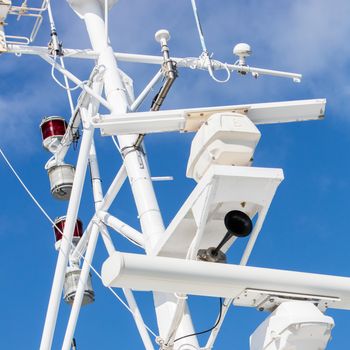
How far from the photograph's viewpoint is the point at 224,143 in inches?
250

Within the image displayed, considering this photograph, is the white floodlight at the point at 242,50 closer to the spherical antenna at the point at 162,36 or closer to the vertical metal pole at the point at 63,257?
the spherical antenna at the point at 162,36

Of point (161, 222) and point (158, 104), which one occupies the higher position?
point (158, 104)

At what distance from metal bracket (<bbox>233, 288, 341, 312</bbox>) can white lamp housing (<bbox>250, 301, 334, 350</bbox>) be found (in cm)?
5

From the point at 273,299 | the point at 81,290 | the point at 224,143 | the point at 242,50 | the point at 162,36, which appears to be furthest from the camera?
the point at 242,50

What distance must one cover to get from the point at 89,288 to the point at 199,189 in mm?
6609

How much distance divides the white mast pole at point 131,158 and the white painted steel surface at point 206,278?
7.93 ft

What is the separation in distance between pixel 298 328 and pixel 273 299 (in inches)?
11.1

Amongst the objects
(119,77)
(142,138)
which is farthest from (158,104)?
(119,77)

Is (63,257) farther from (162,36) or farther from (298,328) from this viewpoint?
(298,328)

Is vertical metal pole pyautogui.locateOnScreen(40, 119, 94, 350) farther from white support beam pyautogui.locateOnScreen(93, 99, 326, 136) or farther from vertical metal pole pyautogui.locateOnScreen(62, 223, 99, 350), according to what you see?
white support beam pyautogui.locateOnScreen(93, 99, 326, 136)

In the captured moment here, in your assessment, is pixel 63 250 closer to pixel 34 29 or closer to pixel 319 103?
pixel 34 29

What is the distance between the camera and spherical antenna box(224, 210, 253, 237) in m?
6.09

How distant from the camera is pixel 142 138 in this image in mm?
9750

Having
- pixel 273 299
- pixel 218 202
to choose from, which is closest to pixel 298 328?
pixel 273 299
